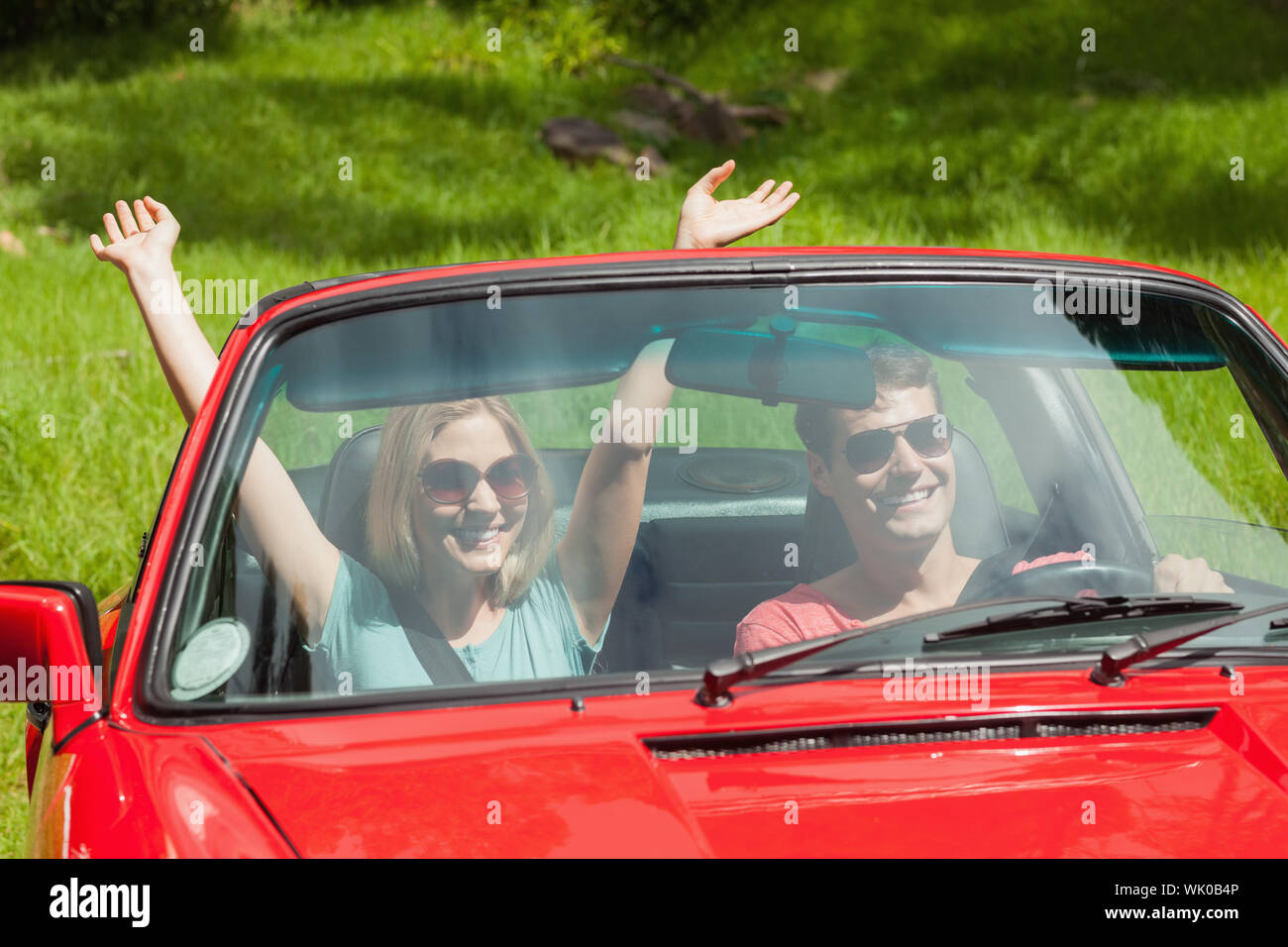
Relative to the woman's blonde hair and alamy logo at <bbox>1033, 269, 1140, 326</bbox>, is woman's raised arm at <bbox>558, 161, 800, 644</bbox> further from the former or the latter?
alamy logo at <bbox>1033, 269, 1140, 326</bbox>

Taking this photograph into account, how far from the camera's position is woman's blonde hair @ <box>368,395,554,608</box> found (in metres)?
2.05

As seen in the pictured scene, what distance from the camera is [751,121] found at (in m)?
12.7

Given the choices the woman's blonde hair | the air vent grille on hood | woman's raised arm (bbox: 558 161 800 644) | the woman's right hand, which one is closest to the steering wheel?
the air vent grille on hood

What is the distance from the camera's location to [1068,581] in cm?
192

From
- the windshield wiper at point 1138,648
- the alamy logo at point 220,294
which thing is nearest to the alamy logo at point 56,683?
the windshield wiper at point 1138,648

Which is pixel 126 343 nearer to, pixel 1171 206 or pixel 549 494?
pixel 549 494

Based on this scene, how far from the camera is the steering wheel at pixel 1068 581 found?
6.26 ft

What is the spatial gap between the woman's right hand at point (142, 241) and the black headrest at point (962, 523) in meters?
1.28

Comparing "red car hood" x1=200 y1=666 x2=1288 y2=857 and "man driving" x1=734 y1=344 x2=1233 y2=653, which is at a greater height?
"man driving" x1=734 y1=344 x2=1233 y2=653

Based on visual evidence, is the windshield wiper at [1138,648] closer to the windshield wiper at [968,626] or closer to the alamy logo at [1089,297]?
the windshield wiper at [968,626]

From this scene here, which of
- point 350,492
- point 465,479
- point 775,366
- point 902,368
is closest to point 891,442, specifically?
point 902,368
